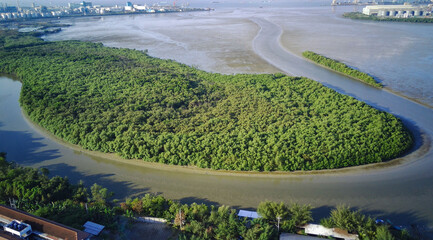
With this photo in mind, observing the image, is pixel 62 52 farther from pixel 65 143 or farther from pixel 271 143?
pixel 271 143

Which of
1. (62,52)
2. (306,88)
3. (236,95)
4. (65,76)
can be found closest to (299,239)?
(236,95)

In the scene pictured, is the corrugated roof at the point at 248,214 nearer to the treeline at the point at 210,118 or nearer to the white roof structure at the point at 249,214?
the white roof structure at the point at 249,214

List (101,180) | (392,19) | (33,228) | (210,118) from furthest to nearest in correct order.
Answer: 1. (392,19)
2. (210,118)
3. (101,180)
4. (33,228)

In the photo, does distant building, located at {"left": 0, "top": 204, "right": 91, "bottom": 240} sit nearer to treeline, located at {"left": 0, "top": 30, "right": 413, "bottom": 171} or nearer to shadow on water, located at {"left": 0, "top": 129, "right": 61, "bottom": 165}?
treeline, located at {"left": 0, "top": 30, "right": 413, "bottom": 171}

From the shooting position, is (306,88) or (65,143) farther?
(306,88)

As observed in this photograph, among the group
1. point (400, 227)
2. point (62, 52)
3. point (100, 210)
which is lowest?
point (400, 227)

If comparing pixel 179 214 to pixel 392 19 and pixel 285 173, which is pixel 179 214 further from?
pixel 392 19

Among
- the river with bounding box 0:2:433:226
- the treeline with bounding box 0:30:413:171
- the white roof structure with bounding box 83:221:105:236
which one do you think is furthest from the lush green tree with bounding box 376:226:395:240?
the white roof structure with bounding box 83:221:105:236

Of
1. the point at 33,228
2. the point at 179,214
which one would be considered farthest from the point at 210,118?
the point at 33,228
